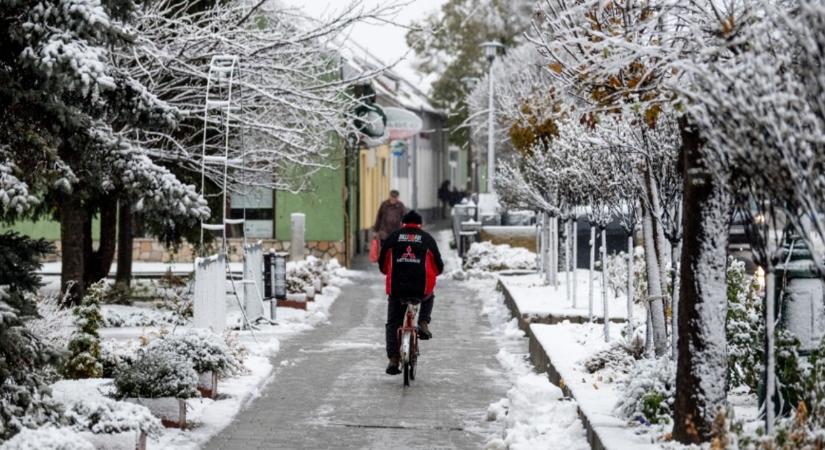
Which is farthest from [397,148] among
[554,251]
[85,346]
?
[85,346]

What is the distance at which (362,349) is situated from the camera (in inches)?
615

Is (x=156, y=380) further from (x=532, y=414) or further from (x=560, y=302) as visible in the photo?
(x=560, y=302)

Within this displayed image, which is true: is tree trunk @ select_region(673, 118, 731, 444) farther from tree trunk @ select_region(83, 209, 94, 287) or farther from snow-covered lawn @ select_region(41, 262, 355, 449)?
tree trunk @ select_region(83, 209, 94, 287)

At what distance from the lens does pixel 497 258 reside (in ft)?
90.8

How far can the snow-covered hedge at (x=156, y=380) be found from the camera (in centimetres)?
1005

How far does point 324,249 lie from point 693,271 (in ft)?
74.7

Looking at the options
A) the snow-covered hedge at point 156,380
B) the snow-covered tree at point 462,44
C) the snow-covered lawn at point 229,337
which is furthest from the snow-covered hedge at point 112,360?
the snow-covered tree at point 462,44

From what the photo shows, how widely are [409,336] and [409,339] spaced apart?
0.10 feet

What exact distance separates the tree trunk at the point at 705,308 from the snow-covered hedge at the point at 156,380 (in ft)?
13.4

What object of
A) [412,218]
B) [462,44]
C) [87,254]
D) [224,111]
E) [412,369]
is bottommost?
[412,369]

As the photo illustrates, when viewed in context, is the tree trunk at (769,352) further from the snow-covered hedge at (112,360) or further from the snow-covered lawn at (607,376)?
the snow-covered hedge at (112,360)

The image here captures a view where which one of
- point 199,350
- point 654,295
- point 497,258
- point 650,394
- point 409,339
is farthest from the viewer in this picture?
point 497,258

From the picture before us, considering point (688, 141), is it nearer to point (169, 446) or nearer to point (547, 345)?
point (169, 446)

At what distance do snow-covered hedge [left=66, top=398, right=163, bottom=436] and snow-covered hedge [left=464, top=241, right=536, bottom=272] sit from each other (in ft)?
58.2
